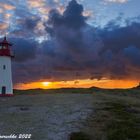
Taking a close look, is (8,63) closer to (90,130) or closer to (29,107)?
(29,107)

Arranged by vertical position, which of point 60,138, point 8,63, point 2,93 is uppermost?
point 8,63

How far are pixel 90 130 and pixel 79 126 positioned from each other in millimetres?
1497

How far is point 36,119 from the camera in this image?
98.3 ft

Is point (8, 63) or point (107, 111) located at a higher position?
point (8, 63)

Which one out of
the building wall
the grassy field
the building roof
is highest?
the building roof

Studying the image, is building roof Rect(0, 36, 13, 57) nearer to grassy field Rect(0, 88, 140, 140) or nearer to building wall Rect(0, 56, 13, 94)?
building wall Rect(0, 56, 13, 94)

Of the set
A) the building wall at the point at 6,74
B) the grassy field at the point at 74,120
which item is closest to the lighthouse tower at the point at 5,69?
the building wall at the point at 6,74

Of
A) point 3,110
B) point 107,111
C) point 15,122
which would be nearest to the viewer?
point 15,122

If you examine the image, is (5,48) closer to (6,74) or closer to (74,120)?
(6,74)

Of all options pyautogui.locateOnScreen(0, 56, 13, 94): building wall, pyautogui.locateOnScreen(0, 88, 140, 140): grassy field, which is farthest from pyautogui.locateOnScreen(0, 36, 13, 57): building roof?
pyautogui.locateOnScreen(0, 88, 140, 140): grassy field

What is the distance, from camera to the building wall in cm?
4991

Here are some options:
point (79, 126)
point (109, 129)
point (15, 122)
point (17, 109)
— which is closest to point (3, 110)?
point (17, 109)

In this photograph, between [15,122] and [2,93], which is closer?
[15,122]

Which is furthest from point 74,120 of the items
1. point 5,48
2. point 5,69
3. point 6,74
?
point 5,48
